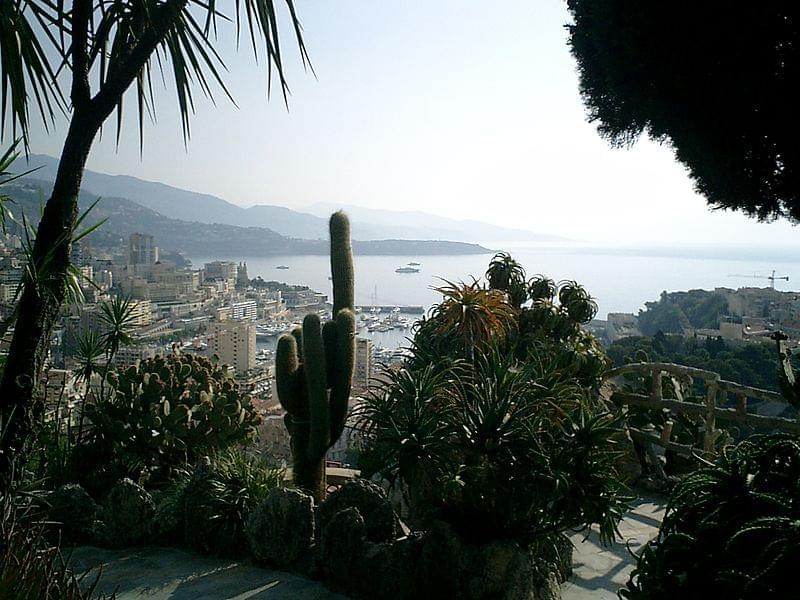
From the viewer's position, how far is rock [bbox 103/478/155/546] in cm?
384

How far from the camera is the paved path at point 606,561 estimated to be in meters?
3.32

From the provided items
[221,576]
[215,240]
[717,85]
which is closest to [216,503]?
[221,576]

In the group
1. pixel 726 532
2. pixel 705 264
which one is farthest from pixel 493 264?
pixel 705 264

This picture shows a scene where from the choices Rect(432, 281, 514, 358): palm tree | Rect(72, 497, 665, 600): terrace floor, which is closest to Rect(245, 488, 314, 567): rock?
Rect(72, 497, 665, 600): terrace floor

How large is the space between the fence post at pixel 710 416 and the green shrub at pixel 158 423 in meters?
3.26

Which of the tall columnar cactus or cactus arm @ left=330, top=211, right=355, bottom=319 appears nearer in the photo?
the tall columnar cactus

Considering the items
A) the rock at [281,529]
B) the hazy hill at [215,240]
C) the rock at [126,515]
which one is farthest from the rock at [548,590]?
the hazy hill at [215,240]

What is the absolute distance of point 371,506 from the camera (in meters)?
3.31

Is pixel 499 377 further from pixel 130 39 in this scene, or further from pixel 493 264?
pixel 130 39

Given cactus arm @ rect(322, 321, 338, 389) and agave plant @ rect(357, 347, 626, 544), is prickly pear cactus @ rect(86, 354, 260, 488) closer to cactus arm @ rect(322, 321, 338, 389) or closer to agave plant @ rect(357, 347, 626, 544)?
cactus arm @ rect(322, 321, 338, 389)

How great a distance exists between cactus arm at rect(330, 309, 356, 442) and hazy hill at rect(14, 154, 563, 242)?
5.60 metres

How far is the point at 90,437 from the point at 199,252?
251 inches

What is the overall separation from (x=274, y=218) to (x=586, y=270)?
8977 mm

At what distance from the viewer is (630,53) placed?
6.77ft
